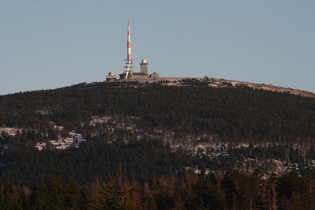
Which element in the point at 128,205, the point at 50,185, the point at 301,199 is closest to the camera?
the point at 128,205

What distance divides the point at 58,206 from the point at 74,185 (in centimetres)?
1223

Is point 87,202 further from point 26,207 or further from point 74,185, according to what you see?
point 26,207

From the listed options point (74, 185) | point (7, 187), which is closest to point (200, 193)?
point (74, 185)

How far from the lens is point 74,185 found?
155 meters

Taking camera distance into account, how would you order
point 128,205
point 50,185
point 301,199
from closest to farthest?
1. point 128,205
2. point 301,199
3. point 50,185

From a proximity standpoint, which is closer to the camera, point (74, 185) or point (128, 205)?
point (128, 205)

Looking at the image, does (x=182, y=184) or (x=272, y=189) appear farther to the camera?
(x=182, y=184)

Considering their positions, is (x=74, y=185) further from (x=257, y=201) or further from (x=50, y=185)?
(x=257, y=201)

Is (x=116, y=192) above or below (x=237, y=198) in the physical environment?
above

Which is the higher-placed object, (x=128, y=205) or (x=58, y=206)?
(x=128, y=205)

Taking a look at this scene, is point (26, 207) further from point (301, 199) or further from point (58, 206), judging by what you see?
point (301, 199)

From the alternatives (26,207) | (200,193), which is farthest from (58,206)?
(200,193)

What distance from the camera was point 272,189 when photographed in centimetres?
14162

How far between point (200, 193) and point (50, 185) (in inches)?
1124
